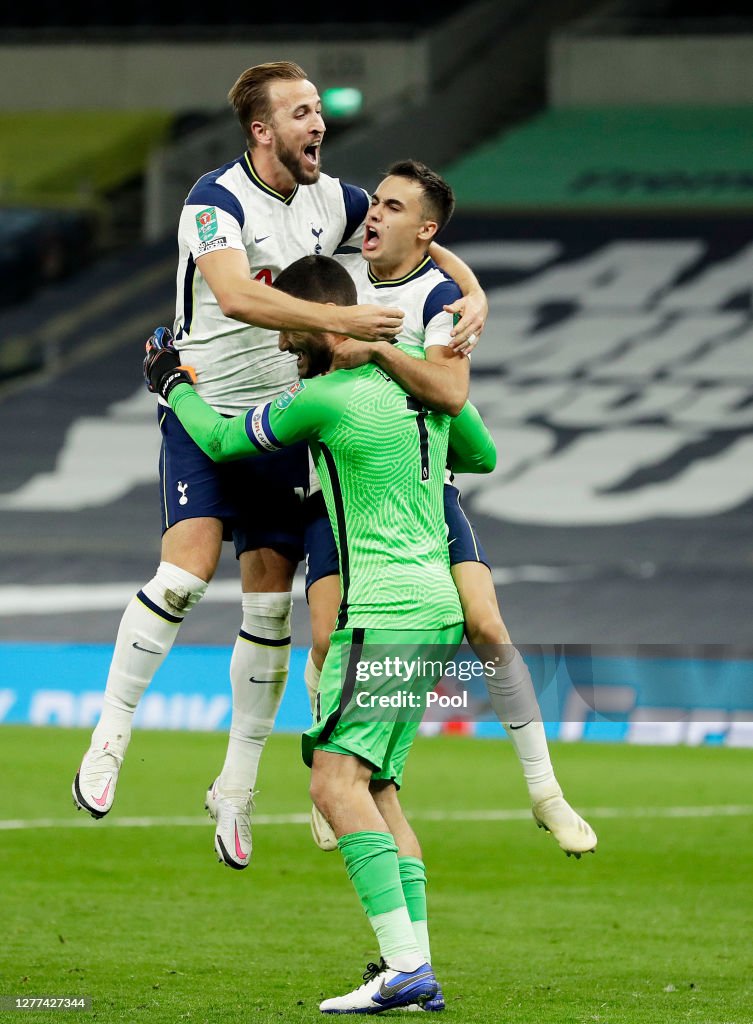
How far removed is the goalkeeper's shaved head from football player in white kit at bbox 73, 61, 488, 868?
0.57ft

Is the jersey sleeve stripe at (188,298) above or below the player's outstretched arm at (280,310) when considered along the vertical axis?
below

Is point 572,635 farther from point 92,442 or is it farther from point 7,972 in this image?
point 7,972

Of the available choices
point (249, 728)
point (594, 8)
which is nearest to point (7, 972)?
point (249, 728)

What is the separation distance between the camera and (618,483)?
19547mm

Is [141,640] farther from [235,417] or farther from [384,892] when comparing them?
[384,892]

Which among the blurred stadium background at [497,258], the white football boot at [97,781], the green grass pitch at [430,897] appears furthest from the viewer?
the blurred stadium background at [497,258]

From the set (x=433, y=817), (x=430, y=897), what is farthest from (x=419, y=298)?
(x=433, y=817)

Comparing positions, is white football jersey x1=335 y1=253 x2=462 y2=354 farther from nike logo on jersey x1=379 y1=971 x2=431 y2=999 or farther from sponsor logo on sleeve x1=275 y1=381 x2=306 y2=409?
nike logo on jersey x1=379 y1=971 x2=431 y2=999

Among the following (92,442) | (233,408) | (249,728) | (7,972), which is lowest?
(92,442)

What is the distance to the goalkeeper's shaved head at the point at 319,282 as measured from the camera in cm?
543

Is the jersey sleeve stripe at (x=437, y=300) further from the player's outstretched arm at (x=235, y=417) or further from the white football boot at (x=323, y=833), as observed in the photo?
the white football boot at (x=323, y=833)

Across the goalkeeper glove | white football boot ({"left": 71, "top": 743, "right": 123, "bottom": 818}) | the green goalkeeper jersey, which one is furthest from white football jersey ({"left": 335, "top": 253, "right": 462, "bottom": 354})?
white football boot ({"left": 71, "top": 743, "right": 123, "bottom": 818})

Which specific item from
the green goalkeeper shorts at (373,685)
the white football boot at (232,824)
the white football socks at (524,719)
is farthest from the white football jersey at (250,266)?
the white football boot at (232,824)

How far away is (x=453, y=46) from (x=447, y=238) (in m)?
3.13
